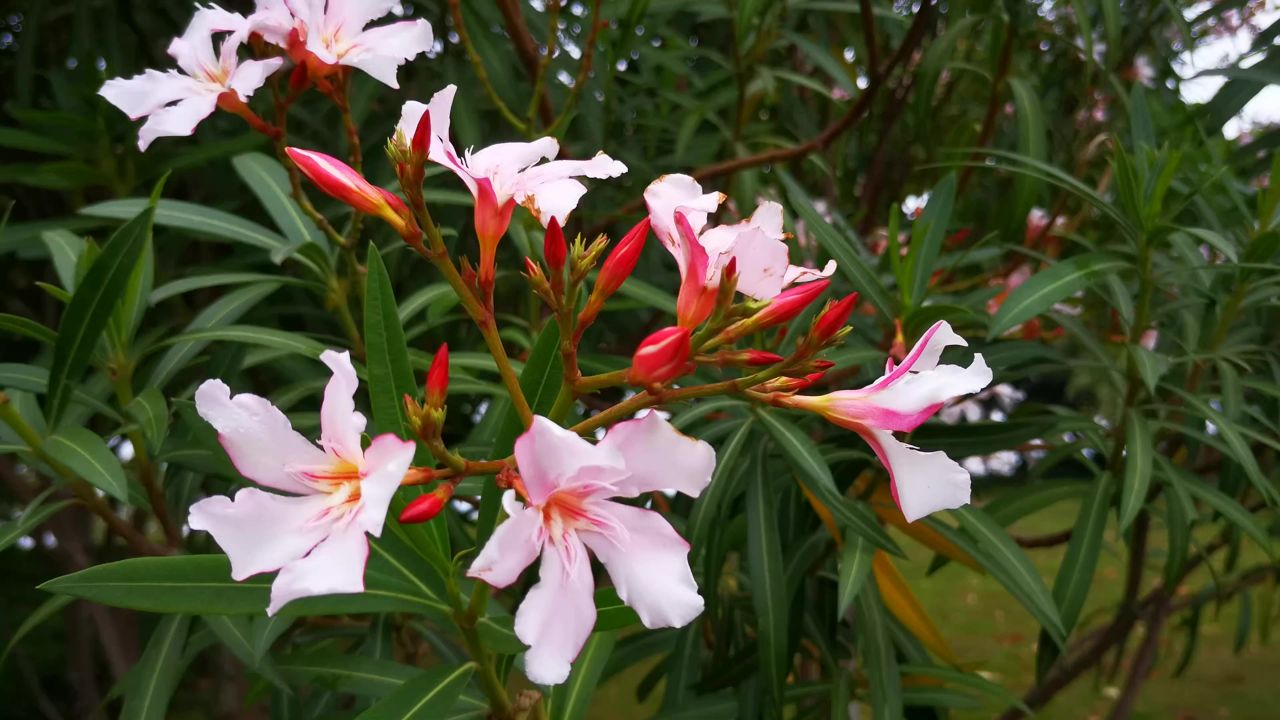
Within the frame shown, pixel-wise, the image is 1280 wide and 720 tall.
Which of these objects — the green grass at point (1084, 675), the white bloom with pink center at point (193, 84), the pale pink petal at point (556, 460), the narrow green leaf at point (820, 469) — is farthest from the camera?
the green grass at point (1084, 675)

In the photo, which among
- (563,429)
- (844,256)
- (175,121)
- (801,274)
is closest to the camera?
(563,429)

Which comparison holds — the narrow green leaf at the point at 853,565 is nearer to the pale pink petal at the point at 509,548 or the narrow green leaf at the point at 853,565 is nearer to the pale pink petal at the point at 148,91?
the pale pink petal at the point at 509,548

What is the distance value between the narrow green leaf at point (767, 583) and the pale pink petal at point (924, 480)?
0.54 meters

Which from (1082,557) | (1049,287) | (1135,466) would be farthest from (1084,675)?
(1049,287)

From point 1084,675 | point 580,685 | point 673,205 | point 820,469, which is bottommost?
point 1084,675

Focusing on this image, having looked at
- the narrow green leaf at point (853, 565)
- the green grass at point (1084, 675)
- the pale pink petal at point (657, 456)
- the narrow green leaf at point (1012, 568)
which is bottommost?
the green grass at point (1084, 675)

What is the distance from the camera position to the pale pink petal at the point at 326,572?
54cm

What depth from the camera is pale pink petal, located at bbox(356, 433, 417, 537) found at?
54 centimetres

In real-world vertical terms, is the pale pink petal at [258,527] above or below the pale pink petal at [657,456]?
below

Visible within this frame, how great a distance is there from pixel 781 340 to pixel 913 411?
70cm

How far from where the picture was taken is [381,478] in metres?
0.55

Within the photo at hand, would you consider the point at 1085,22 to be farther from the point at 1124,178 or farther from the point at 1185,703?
the point at 1185,703

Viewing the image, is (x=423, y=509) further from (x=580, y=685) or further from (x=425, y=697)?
(x=580, y=685)

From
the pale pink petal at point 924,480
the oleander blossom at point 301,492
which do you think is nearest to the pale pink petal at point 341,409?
the oleander blossom at point 301,492
